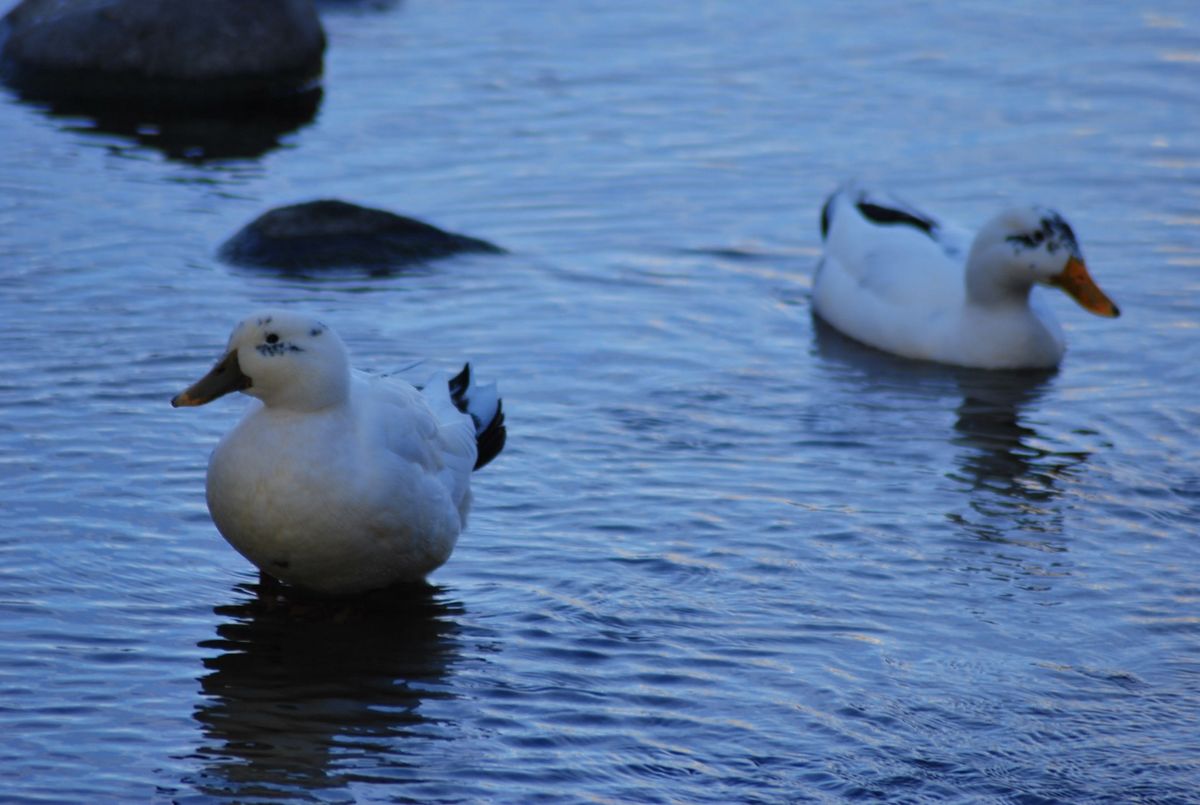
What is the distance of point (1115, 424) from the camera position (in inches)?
336

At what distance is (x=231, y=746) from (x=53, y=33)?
9.69 metres

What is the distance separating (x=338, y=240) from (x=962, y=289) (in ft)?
10.8

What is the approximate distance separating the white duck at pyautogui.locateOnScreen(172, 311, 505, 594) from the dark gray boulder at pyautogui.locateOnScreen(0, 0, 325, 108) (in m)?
8.01

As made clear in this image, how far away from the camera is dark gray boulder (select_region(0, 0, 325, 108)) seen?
1380 centimetres

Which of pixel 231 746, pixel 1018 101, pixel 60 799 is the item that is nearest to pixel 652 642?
pixel 231 746

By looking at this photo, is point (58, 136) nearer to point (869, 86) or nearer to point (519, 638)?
point (869, 86)

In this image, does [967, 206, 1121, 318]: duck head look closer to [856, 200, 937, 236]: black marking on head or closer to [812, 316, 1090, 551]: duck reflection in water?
[812, 316, 1090, 551]: duck reflection in water

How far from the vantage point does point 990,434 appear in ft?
28.1

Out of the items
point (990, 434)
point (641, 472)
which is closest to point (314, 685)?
point (641, 472)

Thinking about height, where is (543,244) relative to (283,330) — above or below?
below

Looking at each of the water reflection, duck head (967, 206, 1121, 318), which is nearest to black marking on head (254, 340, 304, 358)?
duck head (967, 206, 1121, 318)

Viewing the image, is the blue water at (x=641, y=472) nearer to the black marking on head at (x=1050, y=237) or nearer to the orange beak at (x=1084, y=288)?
the orange beak at (x=1084, y=288)

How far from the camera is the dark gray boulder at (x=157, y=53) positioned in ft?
45.3

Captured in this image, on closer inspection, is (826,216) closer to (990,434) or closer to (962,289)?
(962,289)
